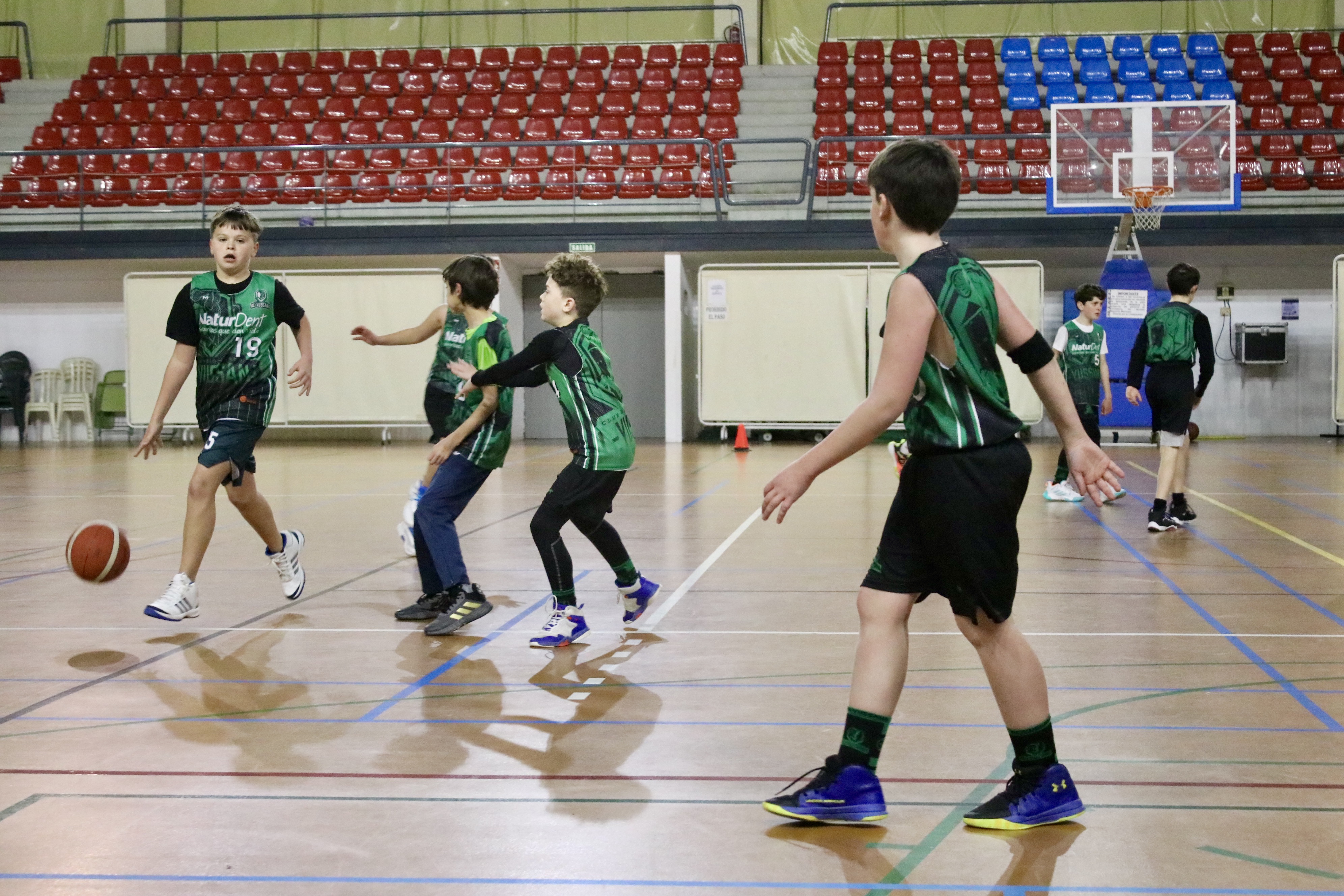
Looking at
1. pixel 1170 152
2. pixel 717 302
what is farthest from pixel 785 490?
pixel 717 302

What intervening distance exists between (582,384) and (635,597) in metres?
1.01

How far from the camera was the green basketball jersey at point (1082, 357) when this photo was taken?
33.3ft

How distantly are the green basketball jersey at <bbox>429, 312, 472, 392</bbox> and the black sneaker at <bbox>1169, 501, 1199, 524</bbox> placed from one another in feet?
16.1

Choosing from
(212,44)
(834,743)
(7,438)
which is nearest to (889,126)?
(212,44)

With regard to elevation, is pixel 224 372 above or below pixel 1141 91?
below

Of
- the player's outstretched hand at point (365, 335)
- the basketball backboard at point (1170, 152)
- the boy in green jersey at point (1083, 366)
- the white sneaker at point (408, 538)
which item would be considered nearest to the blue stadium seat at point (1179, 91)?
the basketball backboard at point (1170, 152)

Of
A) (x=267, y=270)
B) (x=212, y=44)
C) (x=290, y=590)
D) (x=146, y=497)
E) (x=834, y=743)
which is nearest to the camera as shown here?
(x=834, y=743)

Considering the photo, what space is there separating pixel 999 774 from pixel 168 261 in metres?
19.4

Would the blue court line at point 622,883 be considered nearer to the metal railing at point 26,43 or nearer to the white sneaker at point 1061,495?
the white sneaker at point 1061,495

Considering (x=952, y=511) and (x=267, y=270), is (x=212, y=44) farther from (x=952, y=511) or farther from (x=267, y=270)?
(x=952, y=511)

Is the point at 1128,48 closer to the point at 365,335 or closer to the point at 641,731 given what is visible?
the point at 365,335

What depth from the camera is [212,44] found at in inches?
960

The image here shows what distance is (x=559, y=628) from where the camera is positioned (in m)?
4.83

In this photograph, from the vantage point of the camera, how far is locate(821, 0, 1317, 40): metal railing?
22312 millimetres
